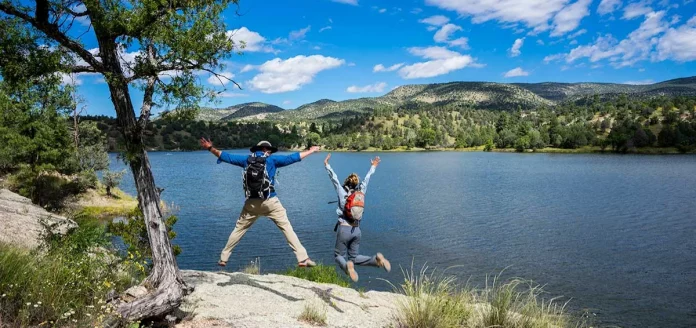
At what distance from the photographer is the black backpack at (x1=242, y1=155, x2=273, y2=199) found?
9.22 m

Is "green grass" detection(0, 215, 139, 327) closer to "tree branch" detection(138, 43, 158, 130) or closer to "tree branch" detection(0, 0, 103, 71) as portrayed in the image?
"tree branch" detection(138, 43, 158, 130)

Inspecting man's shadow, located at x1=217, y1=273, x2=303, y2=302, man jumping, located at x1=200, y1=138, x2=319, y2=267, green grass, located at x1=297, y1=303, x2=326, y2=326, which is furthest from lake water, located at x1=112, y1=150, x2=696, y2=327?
man jumping, located at x1=200, y1=138, x2=319, y2=267

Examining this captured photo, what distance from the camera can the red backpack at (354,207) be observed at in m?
9.93

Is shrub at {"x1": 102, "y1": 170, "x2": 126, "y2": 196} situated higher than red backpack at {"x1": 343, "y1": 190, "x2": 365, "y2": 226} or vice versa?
red backpack at {"x1": 343, "y1": 190, "x2": 365, "y2": 226}

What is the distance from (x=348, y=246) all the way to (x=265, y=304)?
7.07ft

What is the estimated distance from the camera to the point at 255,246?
1276 inches

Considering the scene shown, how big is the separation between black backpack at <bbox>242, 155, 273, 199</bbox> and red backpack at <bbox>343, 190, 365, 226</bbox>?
5.78 ft

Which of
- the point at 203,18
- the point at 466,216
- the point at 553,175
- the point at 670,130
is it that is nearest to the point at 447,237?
the point at 466,216

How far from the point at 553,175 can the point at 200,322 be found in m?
80.6

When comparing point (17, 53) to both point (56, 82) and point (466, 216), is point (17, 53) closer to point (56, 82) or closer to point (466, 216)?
point (56, 82)

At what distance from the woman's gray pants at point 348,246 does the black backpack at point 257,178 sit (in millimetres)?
1947

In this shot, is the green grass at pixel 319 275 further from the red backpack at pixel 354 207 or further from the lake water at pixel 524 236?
the red backpack at pixel 354 207

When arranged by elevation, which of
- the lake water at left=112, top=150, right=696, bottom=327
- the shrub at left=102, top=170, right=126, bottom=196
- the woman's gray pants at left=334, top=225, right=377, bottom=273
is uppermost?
the woman's gray pants at left=334, top=225, right=377, bottom=273

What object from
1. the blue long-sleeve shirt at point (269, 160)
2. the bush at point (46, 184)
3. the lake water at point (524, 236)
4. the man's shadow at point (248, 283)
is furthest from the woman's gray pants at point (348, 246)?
the bush at point (46, 184)
